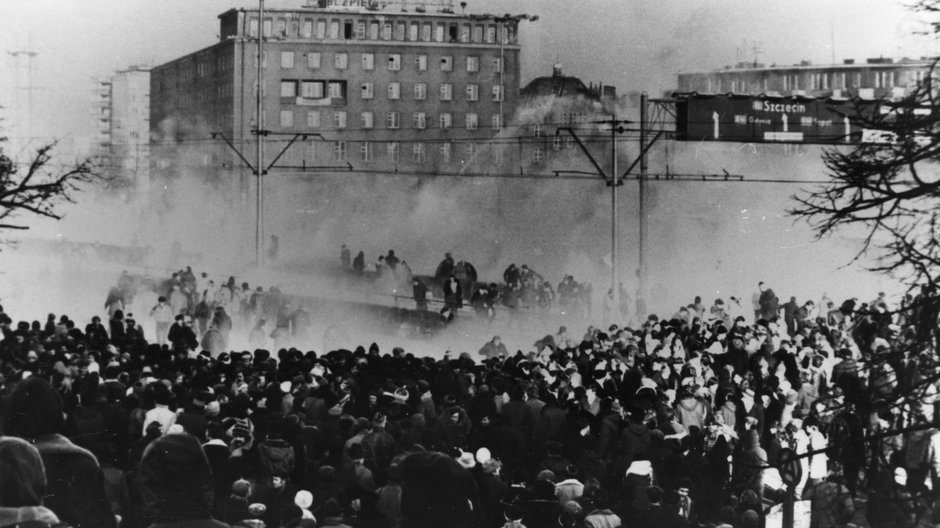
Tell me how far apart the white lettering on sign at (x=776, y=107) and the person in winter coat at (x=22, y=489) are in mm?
25504

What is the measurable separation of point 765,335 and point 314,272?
22.3m

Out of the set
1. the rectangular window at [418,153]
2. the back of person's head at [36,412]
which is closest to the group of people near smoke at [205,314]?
the back of person's head at [36,412]

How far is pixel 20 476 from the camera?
7.82 meters

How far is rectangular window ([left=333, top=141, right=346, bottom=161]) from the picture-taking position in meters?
47.3

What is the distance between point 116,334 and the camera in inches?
851

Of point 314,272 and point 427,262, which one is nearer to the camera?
point 314,272

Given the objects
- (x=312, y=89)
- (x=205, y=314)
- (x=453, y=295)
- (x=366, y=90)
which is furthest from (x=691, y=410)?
(x=366, y=90)

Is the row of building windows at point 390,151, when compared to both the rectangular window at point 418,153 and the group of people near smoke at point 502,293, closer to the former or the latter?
the rectangular window at point 418,153

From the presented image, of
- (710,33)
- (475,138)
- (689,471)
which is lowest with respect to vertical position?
(689,471)

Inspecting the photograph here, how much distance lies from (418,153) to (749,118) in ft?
63.6

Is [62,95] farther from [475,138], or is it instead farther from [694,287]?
[694,287]

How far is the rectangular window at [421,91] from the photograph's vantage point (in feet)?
147

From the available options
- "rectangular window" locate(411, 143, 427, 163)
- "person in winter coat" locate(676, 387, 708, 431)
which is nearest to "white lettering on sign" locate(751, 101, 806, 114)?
"person in winter coat" locate(676, 387, 708, 431)

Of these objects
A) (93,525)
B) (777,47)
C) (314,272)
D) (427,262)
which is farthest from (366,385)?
(427,262)
